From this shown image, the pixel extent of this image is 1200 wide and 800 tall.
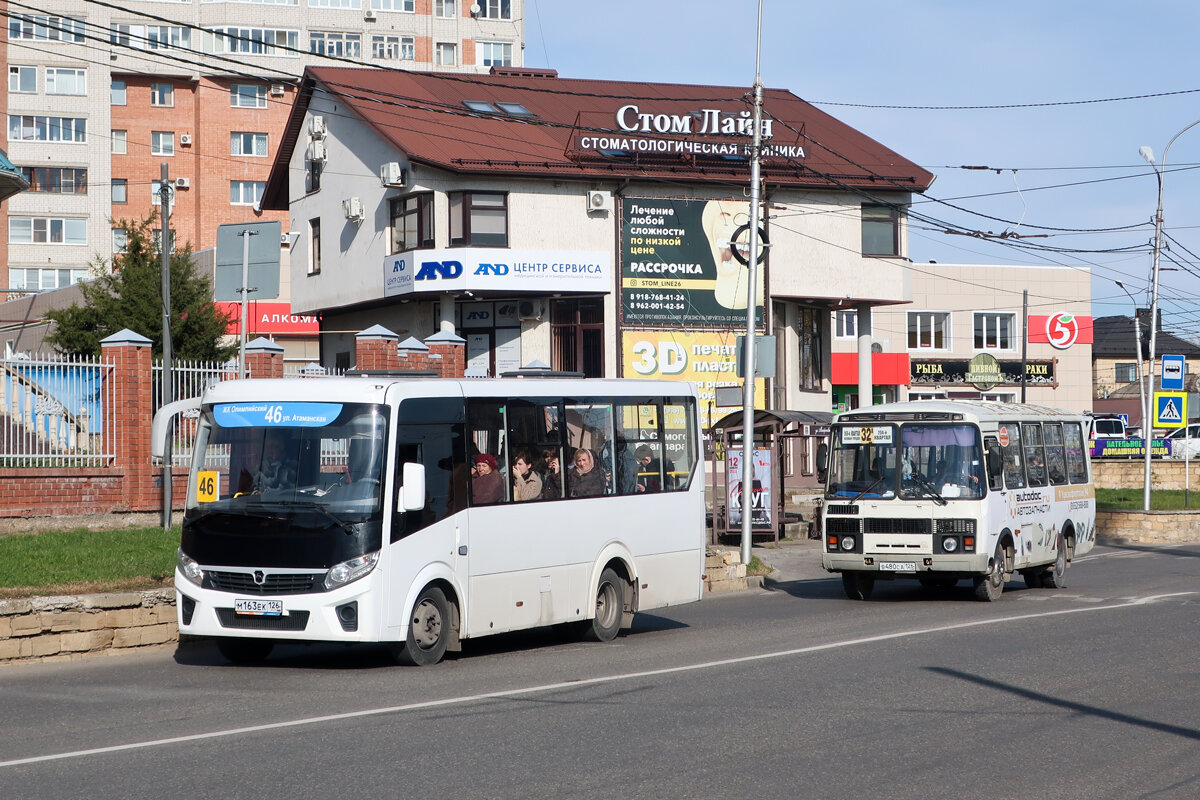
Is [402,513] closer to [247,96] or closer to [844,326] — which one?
[844,326]

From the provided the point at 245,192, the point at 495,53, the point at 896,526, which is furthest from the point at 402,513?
the point at 495,53

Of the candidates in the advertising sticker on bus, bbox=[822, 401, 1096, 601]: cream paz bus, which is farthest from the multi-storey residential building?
bbox=[822, 401, 1096, 601]: cream paz bus

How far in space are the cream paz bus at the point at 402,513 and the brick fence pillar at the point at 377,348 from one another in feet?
36.5

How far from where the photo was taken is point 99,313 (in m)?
42.2

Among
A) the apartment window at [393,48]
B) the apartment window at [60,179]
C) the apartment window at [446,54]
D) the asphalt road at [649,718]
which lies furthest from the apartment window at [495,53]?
the asphalt road at [649,718]

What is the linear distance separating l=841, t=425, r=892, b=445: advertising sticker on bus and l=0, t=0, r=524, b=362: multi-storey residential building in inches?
2004

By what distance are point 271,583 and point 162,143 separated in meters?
65.7

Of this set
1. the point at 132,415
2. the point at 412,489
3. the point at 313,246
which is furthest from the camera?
the point at 313,246

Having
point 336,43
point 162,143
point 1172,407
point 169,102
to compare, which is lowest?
point 1172,407

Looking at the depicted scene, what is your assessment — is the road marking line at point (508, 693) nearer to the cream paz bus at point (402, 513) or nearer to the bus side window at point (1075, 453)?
the cream paz bus at point (402, 513)

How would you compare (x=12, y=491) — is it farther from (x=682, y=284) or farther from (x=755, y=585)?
(x=682, y=284)

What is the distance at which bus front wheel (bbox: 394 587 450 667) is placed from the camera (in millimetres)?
12133

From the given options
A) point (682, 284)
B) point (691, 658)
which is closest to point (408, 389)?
point (691, 658)

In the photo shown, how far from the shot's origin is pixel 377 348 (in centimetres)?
2509
